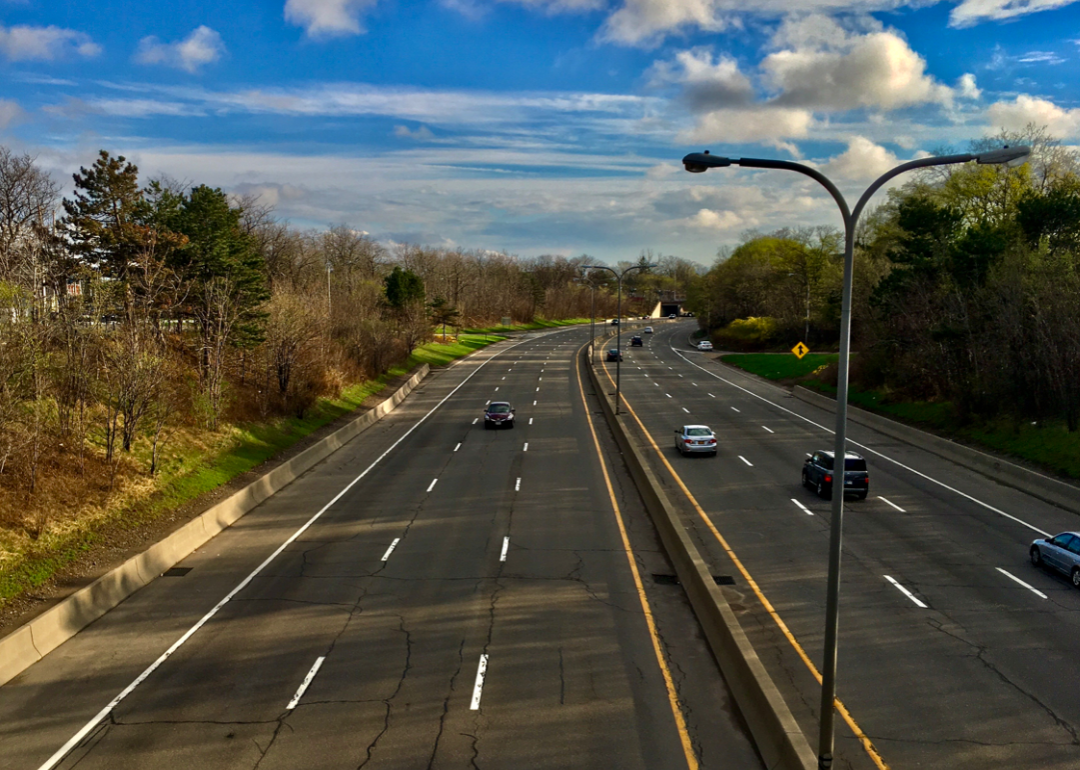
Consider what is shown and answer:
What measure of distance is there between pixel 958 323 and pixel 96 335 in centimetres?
4139

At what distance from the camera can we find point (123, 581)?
60.3ft

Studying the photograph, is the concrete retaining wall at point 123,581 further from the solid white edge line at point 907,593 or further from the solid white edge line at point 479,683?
the solid white edge line at point 907,593

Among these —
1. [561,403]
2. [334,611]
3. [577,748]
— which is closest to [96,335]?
[334,611]

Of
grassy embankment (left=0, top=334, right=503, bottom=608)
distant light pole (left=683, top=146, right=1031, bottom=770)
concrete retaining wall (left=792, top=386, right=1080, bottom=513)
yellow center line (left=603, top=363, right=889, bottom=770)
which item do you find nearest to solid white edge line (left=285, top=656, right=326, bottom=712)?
grassy embankment (left=0, top=334, right=503, bottom=608)

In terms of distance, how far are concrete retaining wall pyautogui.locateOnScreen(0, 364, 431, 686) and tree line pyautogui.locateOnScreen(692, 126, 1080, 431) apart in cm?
3352

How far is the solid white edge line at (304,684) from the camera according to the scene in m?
12.7

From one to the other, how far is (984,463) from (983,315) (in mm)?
11638

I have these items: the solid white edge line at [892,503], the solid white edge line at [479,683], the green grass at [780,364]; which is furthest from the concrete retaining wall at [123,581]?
the green grass at [780,364]

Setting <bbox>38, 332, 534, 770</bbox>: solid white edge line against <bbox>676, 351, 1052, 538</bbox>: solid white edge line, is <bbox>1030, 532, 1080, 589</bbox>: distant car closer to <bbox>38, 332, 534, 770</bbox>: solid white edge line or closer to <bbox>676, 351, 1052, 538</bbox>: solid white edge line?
<bbox>676, 351, 1052, 538</bbox>: solid white edge line

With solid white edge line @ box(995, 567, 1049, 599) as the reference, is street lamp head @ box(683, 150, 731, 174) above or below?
above

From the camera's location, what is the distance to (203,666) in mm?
14398

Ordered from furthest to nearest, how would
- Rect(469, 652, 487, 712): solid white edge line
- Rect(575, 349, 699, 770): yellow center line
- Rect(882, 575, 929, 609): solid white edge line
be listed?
Rect(882, 575, 929, 609): solid white edge line
Rect(469, 652, 487, 712): solid white edge line
Rect(575, 349, 699, 770): yellow center line

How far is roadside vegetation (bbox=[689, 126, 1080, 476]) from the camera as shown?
113 feet

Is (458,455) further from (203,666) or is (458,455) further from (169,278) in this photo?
(203,666)
